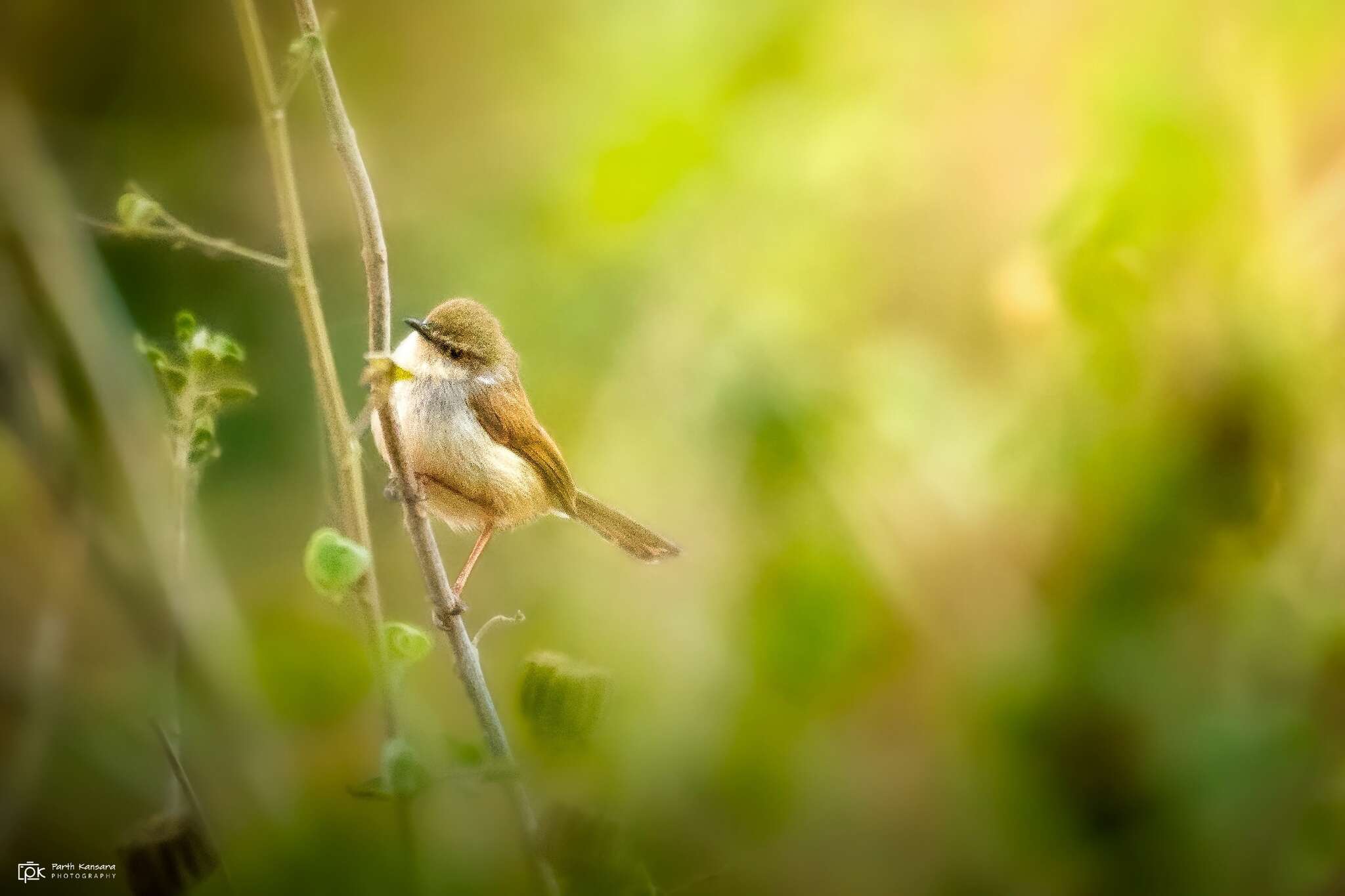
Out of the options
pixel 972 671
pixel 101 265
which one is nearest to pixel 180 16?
pixel 101 265

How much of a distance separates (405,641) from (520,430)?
0.92 feet

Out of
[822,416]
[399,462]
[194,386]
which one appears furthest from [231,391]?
[822,416]

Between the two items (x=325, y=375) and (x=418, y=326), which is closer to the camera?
(x=325, y=375)

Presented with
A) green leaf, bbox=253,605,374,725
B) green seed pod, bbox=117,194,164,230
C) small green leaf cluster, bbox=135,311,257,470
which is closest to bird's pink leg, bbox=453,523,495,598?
green leaf, bbox=253,605,374,725

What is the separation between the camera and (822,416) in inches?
40.9

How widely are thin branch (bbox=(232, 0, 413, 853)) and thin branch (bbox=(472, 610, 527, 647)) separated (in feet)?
0.28

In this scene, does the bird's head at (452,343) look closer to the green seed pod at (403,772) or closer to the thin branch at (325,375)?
the thin branch at (325,375)

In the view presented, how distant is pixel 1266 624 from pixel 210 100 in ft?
3.68

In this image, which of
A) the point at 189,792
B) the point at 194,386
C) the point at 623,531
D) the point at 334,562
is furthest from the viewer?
the point at 623,531

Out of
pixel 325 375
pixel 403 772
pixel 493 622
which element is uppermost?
pixel 325 375

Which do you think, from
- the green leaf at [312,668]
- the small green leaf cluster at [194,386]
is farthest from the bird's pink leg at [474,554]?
the small green leaf cluster at [194,386]

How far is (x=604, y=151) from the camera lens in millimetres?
1058

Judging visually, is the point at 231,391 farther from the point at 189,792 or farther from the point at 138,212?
the point at 189,792

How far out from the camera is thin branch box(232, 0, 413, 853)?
26.6 inches
